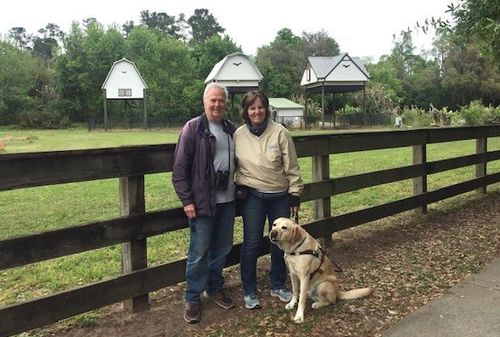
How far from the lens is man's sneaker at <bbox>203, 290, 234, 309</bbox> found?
4.11 m

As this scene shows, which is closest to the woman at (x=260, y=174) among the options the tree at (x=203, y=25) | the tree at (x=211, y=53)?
the tree at (x=211, y=53)

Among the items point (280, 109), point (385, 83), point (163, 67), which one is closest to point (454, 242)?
point (280, 109)

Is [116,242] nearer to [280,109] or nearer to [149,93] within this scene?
[280,109]

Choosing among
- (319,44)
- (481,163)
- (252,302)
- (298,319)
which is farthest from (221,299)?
(319,44)

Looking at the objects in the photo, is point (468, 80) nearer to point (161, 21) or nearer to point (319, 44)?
point (319, 44)

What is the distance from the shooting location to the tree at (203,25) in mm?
113375

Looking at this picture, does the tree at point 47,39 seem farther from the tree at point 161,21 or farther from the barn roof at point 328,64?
the barn roof at point 328,64

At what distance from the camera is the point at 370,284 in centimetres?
466

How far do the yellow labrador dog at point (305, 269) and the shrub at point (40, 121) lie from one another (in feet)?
170

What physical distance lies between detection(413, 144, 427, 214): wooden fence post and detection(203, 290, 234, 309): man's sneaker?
13.2ft

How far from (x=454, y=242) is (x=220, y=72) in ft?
119

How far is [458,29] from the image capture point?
9172 millimetres

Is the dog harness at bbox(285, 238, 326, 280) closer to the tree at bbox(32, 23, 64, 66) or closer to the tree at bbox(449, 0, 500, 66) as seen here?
the tree at bbox(449, 0, 500, 66)

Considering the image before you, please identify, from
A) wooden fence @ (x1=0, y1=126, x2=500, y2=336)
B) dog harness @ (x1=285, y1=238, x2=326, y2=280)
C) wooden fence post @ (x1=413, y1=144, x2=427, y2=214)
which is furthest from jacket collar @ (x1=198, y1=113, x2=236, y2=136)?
wooden fence post @ (x1=413, y1=144, x2=427, y2=214)
